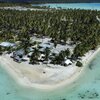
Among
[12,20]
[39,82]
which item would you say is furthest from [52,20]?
[39,82]

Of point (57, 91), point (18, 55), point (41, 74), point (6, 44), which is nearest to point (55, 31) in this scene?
point (6, 44)

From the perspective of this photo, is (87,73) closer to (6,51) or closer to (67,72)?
(67,72)

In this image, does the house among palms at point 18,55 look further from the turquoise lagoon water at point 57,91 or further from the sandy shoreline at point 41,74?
the turquoise lagoon water at point 57,91

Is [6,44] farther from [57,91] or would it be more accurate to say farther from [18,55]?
[57,91]

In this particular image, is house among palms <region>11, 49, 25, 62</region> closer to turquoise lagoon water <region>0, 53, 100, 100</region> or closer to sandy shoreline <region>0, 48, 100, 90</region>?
sandy shoreline <region>0, 48, 100, 90</region>

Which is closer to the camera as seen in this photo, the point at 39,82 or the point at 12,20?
the point at 39,82

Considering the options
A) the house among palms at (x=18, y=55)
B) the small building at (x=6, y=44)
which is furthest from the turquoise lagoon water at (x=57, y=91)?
the small building at (x=6, y=44)

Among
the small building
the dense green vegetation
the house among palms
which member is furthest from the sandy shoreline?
the small building
